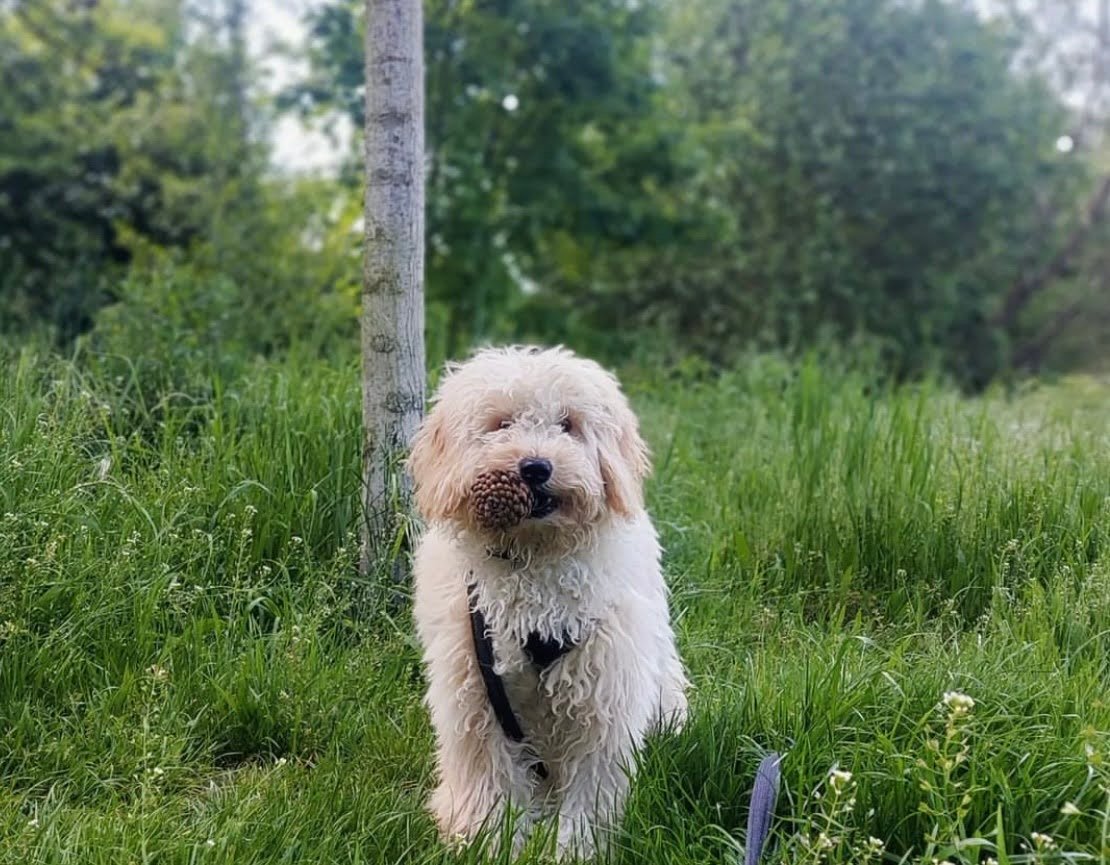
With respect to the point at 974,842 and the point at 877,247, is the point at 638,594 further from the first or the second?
the point at 877,247

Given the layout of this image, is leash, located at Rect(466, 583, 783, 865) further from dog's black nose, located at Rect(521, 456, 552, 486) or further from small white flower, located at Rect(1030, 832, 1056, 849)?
small white flower, located at Rect(1030, 832, 1056, 849)

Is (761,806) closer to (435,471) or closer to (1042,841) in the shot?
(1042,841)

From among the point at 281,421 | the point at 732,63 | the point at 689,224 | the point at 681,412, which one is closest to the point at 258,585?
the point at 281,421

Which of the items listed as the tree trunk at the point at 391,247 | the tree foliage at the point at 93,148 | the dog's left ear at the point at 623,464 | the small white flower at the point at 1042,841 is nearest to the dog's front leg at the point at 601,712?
the dog's left ear at the point at 623,464

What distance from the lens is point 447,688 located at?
11.0 ft

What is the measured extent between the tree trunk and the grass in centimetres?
28

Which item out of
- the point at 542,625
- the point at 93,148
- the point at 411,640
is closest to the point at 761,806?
the point at 542,625

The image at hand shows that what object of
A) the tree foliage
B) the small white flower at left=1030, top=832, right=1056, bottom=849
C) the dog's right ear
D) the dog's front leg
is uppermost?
the tree foliage

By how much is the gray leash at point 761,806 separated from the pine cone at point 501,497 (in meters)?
0.96

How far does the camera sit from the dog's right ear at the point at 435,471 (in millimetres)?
3230

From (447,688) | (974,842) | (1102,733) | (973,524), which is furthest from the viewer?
(973,524)

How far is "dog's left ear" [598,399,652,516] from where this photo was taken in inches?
128

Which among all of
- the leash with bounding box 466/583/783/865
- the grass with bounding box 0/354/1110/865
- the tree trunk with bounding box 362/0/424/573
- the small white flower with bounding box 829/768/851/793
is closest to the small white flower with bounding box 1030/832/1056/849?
the grass with bounding box 0/354/1110/865

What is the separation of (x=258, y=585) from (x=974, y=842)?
8.78 feet
